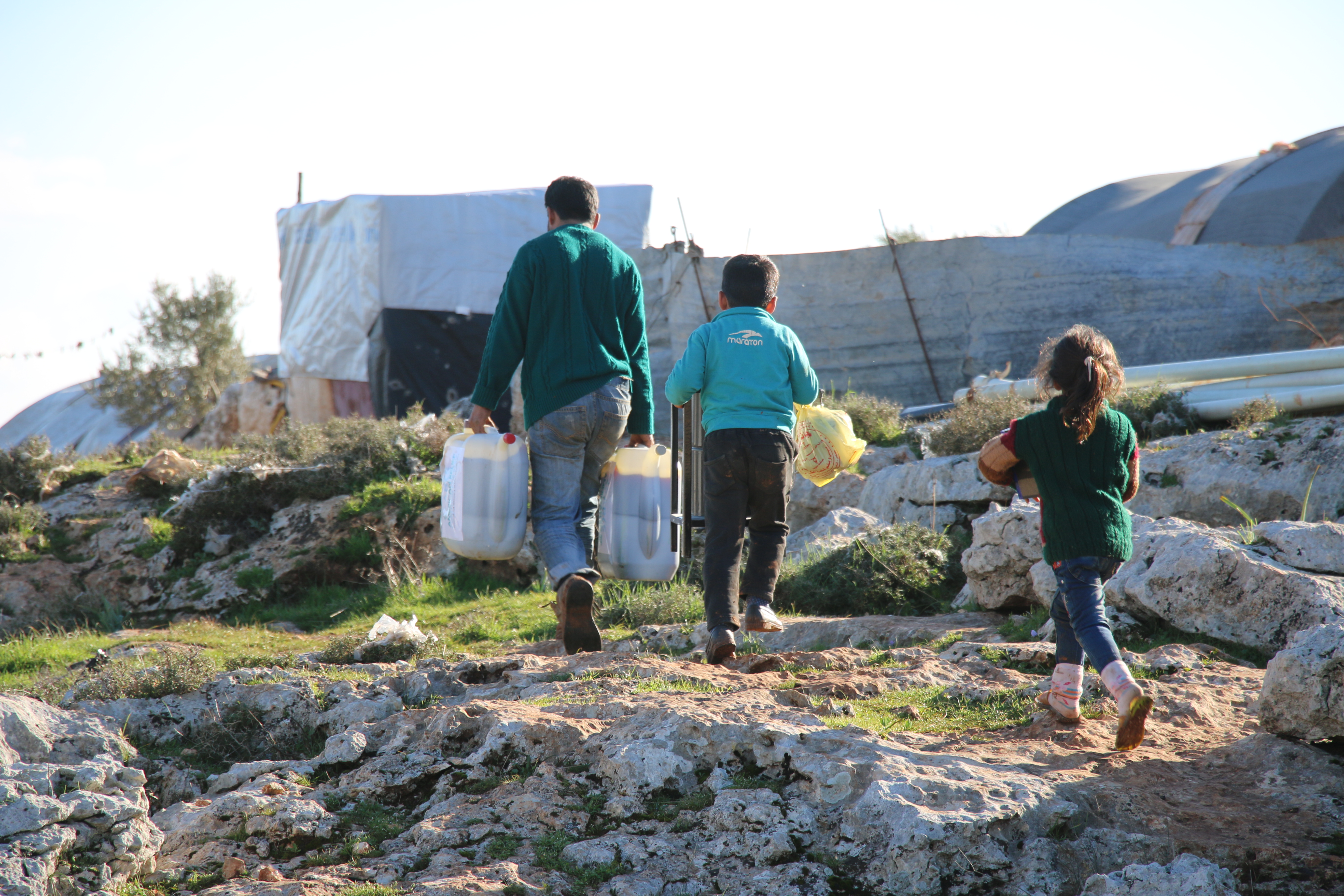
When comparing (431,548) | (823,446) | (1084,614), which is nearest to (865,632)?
(823,446)

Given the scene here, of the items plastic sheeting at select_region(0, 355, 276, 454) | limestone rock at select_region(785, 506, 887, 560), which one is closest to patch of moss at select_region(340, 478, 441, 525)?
limestone rock at select_region(785, 506, 887, 560)

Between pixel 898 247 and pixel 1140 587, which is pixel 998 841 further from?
pixel 898 247

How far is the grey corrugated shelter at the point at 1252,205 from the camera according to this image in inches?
476

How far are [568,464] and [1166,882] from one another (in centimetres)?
295

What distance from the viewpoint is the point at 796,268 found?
1209 centimetres

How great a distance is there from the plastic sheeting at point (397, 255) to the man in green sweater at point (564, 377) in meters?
13.1

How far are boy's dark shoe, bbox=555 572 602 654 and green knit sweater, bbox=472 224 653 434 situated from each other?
2.60ft

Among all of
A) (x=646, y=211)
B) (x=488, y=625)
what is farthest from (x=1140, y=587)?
(x=646, y=211)

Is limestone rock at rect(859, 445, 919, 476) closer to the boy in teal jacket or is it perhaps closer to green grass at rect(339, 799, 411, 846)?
the boy in teal jacket

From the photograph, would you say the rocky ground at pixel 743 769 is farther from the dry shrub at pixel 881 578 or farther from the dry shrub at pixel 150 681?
the dry shrub at pixel 881 578

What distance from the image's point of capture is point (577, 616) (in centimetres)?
432

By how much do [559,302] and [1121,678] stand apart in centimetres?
279

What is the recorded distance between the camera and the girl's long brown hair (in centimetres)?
322

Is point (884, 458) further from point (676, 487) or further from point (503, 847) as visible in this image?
point (503, 847)
